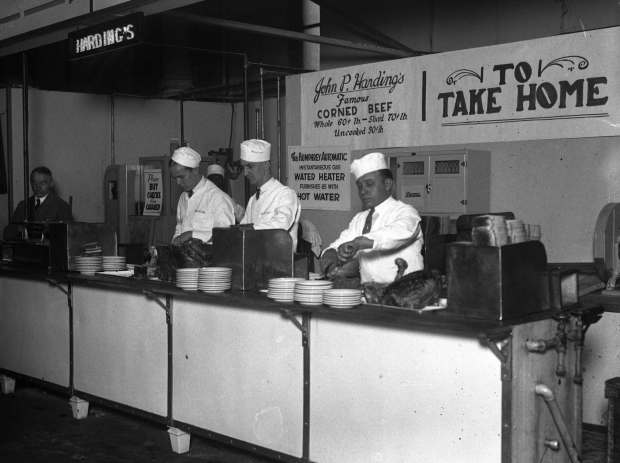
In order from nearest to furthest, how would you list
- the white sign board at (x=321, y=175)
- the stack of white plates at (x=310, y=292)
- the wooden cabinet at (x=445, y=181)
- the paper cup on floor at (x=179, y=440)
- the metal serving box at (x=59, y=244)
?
the stack of white plates at (x=310, y=292) → the paper cup on floor at (x=179, y=440) → the metal serving box at (x=59, y=244) → the wooden cabinet at (x=445, y=181) → the white sign board at (x=321, y=175)

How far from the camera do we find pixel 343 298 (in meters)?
4.17

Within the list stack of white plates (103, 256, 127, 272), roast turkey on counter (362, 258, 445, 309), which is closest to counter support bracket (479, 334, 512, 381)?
roast turkey on counter (362, 258, 445, 309)

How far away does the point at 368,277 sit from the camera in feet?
17.2

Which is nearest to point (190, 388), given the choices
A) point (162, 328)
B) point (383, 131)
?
point (162, 328)

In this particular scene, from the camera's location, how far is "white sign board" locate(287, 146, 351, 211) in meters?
7.71

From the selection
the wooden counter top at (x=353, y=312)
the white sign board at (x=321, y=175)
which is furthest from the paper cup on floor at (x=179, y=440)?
the white sign board at (x=321, y=175)

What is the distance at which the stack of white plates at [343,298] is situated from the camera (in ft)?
13.7

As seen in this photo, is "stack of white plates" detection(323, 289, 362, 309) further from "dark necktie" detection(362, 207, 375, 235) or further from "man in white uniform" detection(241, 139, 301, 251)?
"man in white uniform" detection(241, 139, 301, 251)

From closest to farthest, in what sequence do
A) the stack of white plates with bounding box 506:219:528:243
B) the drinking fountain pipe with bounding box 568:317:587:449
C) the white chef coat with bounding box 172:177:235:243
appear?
the stack of white plates with bounding box 506:219:528:243 → the drinking fountain pipe with bounding box 568:317:587:449 → the white chef coat with bounding box 172:177:235:243

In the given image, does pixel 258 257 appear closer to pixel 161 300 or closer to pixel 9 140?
pixel 161 300

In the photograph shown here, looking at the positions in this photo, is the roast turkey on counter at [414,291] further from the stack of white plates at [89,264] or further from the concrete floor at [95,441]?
the stack of white plates at [89,264]

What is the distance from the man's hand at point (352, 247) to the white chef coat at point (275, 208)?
1292mm

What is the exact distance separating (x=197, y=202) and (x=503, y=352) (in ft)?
12.3

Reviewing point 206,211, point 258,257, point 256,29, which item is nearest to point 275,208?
point 206,211
